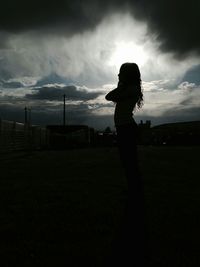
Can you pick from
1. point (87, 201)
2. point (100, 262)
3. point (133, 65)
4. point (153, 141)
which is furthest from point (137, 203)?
point (153, 141)

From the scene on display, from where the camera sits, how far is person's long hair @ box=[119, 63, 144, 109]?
12.8ft

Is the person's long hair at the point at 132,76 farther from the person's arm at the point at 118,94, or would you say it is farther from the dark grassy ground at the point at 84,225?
the dark grassy ground at the point at 84,225

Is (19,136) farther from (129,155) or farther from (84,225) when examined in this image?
(129,155)

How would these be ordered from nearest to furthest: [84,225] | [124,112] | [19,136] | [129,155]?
[129,155], [124,112], [84,225], [19,136]

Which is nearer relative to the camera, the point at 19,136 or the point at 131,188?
the point at 131,188

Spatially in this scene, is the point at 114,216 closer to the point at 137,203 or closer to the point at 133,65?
the point at 137,203

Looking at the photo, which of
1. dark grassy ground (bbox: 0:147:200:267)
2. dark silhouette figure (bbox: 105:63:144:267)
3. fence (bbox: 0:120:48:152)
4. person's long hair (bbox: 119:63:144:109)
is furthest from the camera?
fence (bbox: 0:120:48:152)

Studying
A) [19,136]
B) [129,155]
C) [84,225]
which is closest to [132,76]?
[129,155]

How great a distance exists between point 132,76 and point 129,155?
75 centimetres

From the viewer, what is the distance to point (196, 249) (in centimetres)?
397

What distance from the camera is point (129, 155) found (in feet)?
12.0

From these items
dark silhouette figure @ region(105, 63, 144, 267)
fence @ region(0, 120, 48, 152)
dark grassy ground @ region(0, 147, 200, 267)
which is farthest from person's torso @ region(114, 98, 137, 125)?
fence @ region(0, 120, 48, 152)

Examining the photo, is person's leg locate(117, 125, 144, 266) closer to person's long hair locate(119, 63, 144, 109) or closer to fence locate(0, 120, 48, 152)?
person's long hair locate(119, 63, 144, 109)

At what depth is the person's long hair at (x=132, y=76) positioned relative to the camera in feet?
12.8
